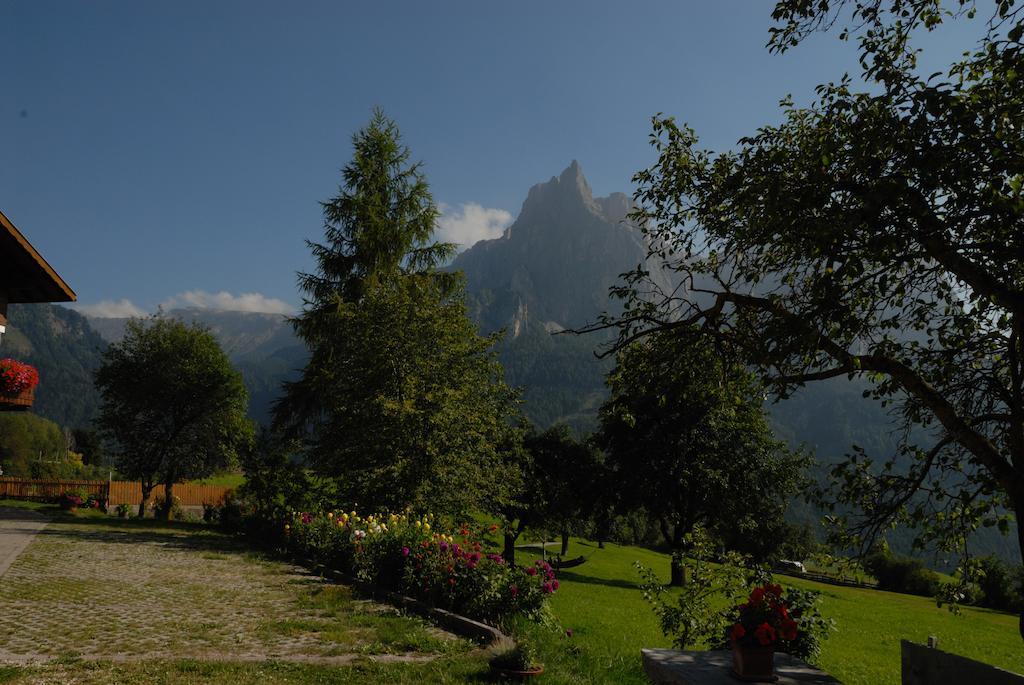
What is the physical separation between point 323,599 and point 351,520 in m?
5.01

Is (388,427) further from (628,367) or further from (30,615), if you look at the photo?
(628,367)

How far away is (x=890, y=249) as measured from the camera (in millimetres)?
5703

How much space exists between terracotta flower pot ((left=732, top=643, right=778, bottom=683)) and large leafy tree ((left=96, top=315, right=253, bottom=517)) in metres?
36.2

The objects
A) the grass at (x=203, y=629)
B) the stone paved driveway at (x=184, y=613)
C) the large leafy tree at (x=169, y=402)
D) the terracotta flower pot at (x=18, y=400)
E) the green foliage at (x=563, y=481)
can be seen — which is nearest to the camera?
the grass at (x=203, y=629)

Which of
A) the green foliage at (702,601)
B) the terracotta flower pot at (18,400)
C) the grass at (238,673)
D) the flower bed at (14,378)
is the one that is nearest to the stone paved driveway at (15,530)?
the terracotta flower pot at (18,400)

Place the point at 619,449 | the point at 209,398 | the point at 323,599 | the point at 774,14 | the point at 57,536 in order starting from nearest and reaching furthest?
1. the point at 774,14
2. the point at 323,599
3. the point at 57,536
4. the point at 619,449
5. the point at 209,398

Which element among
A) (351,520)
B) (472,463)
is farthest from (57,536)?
(472,463)

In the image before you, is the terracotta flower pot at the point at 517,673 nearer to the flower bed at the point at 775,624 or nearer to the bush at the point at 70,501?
the flower bed at the point at 775,624

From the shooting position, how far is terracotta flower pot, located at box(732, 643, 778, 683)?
588 cm

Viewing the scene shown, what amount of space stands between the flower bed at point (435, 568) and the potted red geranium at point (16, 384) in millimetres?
9216

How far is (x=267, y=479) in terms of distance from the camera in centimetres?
2638

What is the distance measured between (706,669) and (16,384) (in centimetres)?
1943

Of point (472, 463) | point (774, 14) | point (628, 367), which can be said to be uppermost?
point (774, 14)

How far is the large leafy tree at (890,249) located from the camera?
18.8 ft
